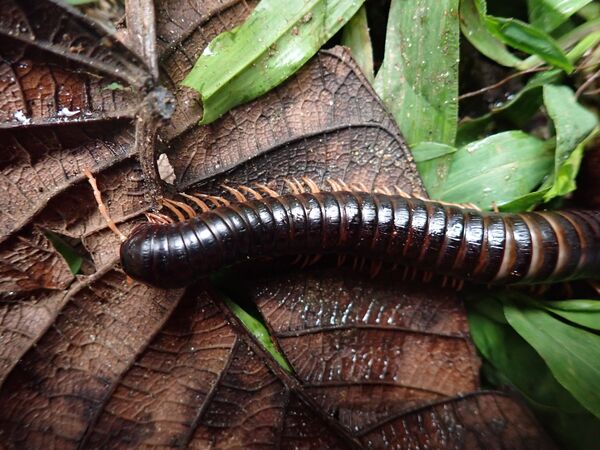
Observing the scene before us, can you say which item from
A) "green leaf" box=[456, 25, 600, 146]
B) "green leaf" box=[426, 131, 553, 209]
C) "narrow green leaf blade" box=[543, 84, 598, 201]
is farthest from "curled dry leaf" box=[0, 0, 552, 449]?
"narrow green leaf blade" box=[543, 84, 598, 201]

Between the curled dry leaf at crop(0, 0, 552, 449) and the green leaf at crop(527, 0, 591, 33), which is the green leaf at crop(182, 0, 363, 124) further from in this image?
the green leaf at crop(527, 0, 591, 33)

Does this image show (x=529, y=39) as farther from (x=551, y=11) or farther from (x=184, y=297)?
(x=184, y=297)

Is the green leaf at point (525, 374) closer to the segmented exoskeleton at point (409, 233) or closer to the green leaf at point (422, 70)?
the segmented exoskeleton at point (409, 233)

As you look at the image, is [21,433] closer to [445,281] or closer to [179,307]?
[179,307]

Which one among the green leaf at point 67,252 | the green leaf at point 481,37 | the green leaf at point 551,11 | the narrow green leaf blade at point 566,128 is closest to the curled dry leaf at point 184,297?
the green leaf at point 67,252

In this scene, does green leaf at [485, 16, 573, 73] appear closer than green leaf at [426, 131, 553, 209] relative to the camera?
Yes

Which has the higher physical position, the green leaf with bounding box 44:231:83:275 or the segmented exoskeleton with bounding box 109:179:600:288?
the green leaf with bounding box 44:231:83:275

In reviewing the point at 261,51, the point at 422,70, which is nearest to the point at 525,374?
the point at 422,70

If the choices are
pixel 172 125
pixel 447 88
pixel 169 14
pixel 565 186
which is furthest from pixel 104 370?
pixel 565 186
